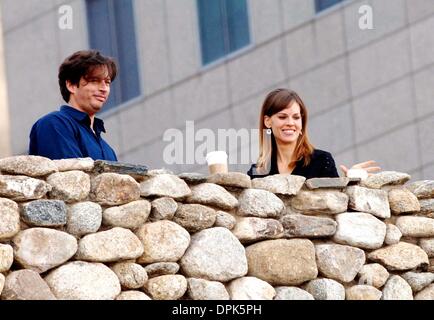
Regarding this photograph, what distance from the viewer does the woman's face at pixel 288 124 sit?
344 inches

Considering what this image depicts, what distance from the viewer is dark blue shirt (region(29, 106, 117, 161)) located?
8086 mm

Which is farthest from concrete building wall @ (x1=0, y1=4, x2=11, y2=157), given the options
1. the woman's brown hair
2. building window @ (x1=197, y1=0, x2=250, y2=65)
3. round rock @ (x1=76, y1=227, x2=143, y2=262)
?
round rock @ (x1=76, y1=227, x2=143, y2=262)

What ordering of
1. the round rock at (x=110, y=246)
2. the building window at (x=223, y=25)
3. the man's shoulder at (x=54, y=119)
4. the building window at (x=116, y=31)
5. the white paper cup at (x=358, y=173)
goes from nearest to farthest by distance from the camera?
the round rock at (x=110, y=246) < the man's shoulder at (x=54, y=119) < the white paper cup at (x=358, y=173) < the building window at (x=223, y=25) < the building window at (x=116, y=31)

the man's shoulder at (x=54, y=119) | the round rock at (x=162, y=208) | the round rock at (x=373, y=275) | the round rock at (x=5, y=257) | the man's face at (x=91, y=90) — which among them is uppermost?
Result: the man's face at (x=91, y=90)

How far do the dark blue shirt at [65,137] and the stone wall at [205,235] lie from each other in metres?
0.25

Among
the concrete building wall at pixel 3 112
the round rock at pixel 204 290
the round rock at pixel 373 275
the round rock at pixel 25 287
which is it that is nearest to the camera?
the round rock at pixel 25 287

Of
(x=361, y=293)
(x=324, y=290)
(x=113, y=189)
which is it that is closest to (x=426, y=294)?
(x=361, y=293)

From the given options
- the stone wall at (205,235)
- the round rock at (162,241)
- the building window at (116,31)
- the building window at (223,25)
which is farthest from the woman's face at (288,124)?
the building window at (116,31)

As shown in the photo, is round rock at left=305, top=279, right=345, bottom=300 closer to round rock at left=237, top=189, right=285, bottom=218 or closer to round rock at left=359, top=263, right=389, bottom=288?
round rock at left=359, top=263, right=389, bottom=288

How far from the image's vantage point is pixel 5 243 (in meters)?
7.55

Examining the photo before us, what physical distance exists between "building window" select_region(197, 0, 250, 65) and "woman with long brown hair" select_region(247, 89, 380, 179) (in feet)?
32.2

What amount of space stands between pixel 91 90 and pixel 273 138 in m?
1.13

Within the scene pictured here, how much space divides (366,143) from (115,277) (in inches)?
418

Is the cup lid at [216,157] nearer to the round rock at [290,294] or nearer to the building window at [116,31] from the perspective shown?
the round rock at [290,294]
